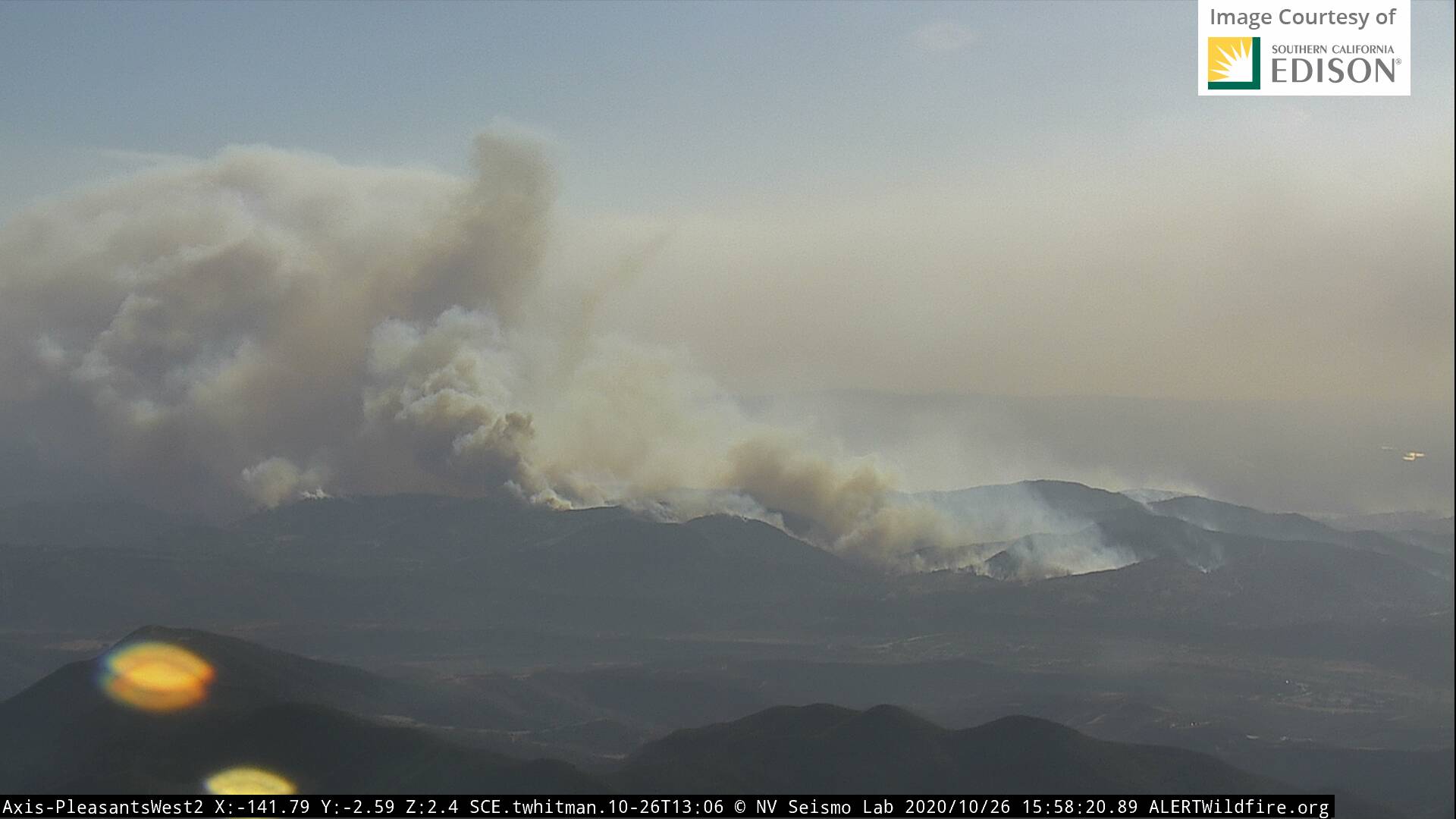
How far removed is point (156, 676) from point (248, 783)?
98.8 feet

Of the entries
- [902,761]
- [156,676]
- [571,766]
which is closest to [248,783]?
[571,766]

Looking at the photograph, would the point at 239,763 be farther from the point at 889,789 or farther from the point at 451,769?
the point at 889,789

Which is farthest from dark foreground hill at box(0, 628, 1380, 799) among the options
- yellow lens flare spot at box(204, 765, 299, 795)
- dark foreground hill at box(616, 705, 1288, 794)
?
yellow lens flare spot at box(204, 765, 299, 795)

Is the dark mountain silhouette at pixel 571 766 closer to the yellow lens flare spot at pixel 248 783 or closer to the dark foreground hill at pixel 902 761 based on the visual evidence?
the dark foreground hill at pixel 902 761

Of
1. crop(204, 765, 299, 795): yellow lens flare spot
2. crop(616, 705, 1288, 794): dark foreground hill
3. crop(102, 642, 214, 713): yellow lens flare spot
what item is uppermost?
crop(102, 642, 214, 713): yellow lens flare spot

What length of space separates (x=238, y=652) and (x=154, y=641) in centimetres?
987

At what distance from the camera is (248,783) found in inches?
4611

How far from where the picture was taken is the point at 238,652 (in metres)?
160

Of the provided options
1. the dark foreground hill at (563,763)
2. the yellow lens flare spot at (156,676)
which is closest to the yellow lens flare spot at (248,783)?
the dark foreground hill at (563,763)

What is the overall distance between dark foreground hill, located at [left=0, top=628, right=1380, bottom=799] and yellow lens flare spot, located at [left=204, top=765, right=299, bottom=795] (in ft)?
2.76

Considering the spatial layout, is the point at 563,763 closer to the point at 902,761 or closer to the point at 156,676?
the point at 902,761

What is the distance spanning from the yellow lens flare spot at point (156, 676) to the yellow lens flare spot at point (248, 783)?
52.8 feet

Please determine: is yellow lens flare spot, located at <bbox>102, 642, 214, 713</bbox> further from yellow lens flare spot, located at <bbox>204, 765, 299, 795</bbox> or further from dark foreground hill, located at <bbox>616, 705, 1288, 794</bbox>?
dark foreground hill, located at <bbox>616, 705, 1288, 794</bbox>

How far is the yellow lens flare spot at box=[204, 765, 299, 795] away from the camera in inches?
4518
